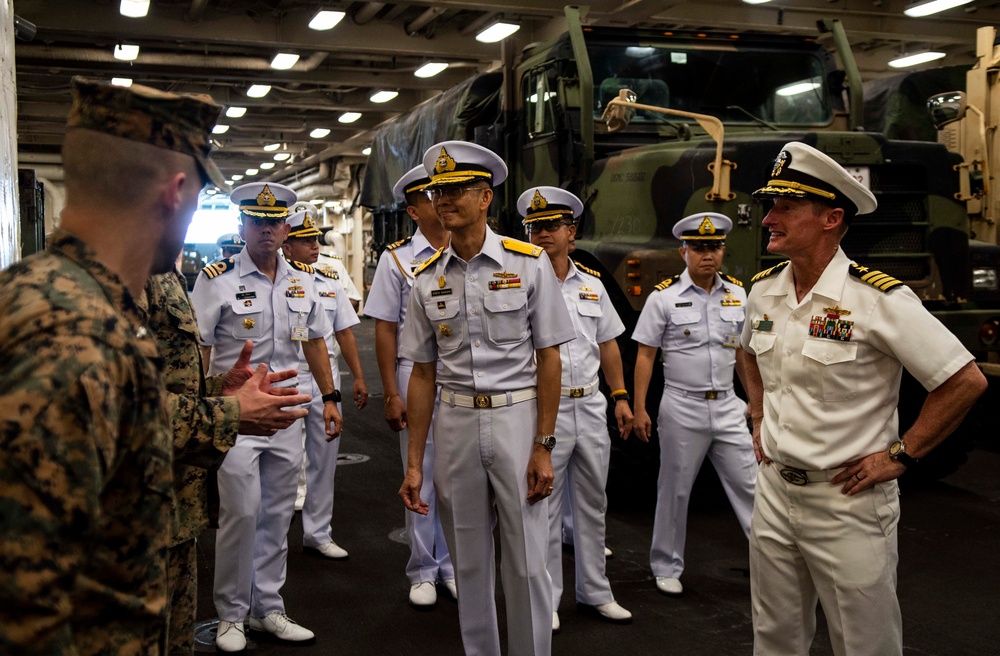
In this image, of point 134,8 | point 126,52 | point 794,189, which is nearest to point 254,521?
point 794,189

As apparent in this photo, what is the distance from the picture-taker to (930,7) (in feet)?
37.4

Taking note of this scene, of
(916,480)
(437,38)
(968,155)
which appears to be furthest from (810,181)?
(437,38)

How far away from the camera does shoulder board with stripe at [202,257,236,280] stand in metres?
4.12

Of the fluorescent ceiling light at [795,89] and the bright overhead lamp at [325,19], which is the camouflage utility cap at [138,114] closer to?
the fluorescent ceiling light at [795,89]

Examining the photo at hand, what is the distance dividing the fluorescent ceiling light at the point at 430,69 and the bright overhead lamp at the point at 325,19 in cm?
269

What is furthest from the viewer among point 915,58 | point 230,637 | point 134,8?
point 915,58

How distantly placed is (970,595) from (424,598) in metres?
2.43

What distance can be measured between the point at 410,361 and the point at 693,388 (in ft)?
4.34

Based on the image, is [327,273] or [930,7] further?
[930,7]

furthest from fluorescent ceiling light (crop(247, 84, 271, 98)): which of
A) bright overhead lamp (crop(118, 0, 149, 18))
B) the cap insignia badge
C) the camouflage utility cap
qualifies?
the camouflage utility cap

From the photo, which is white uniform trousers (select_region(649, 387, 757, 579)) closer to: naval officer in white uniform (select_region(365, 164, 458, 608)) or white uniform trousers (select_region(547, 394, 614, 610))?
white uniform trousers (select_region(547, 394, 614, 610))

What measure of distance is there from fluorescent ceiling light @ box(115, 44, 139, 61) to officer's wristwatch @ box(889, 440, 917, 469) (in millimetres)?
12682

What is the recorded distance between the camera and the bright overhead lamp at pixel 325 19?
11.6 meters

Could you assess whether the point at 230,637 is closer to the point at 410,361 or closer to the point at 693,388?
the point at 410,361
